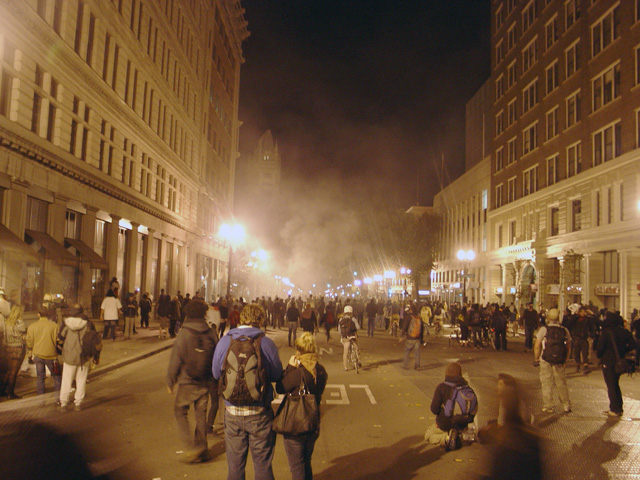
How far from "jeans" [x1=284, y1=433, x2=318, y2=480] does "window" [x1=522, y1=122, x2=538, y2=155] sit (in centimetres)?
4011

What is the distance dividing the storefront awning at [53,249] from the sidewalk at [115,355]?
320 centimetres

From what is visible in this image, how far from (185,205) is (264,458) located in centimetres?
3700

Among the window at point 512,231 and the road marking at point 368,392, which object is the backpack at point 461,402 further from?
the window at point 512,231

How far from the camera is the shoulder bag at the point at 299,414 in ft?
14.7

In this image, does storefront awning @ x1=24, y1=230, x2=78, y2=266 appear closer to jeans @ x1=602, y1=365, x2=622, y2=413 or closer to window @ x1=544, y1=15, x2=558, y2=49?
jeans @ x1=602, y1=365, x2=622, y2=413

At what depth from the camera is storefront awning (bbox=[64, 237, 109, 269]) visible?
21.8 meters

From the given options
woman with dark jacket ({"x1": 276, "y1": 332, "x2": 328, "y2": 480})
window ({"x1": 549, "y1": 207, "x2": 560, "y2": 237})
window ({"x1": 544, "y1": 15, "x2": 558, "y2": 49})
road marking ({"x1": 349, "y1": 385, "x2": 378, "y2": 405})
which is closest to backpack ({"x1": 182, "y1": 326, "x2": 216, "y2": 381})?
woman with dark jacket ({"x1": 276, "y1": 332, "x2": 328, "y2": 480})

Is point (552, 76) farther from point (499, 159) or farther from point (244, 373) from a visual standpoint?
point (244, 373)

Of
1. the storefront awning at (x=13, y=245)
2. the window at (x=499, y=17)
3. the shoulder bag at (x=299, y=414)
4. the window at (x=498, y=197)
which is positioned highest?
the window at (x=499, y=17)

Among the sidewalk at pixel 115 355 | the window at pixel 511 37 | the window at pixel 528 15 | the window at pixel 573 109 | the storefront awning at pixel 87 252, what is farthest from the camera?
the window at pixel 511 37

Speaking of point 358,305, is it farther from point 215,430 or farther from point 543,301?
point 215,430

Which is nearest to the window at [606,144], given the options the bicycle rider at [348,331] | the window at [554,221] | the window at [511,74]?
the window at [554,221]

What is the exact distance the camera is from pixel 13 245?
16.5m

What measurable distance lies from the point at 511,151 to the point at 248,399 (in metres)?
44.8
